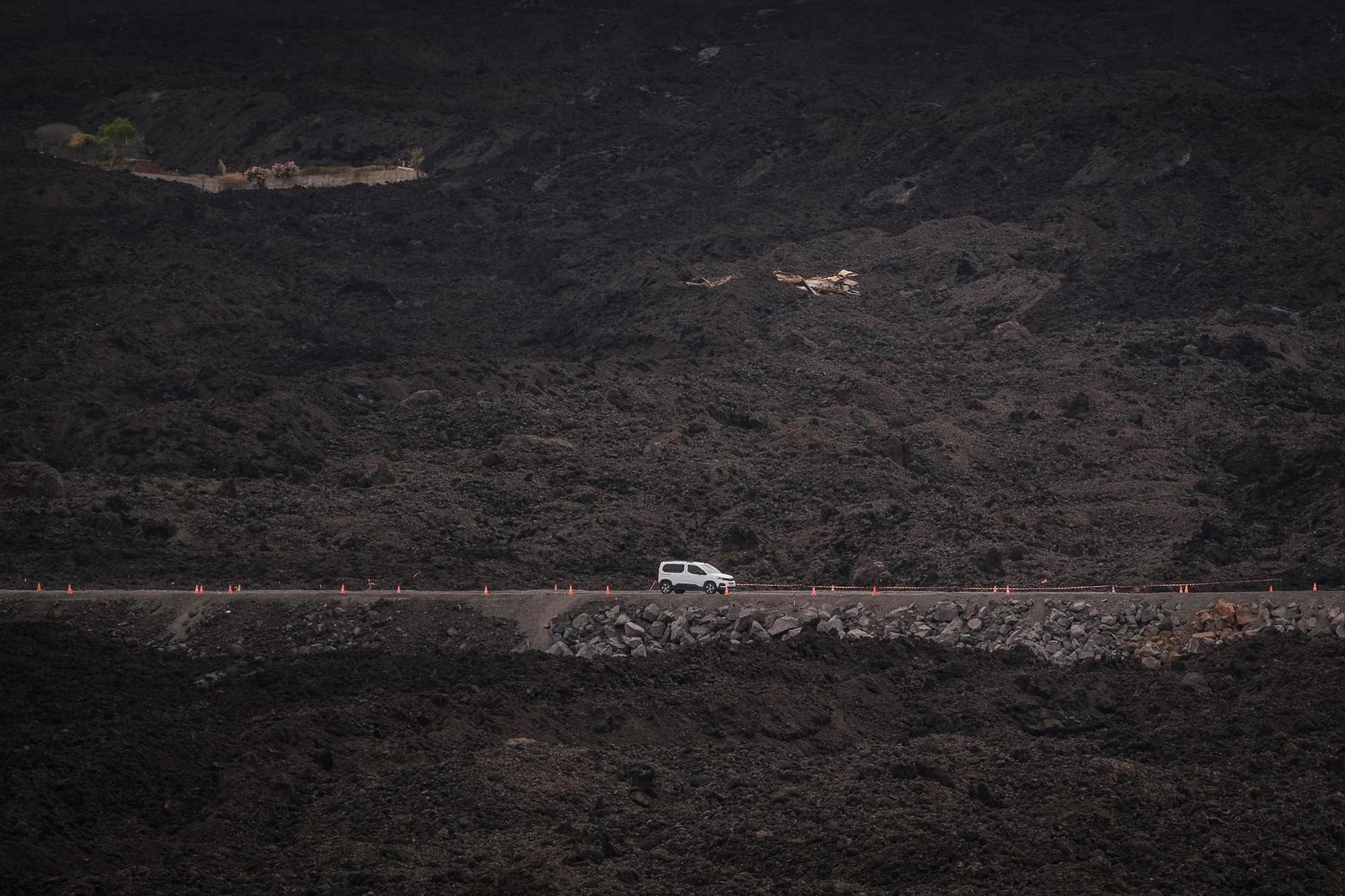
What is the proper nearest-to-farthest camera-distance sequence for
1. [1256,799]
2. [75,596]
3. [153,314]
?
[1256,799] < [75,596] < [153,314]

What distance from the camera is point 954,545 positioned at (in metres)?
53.1

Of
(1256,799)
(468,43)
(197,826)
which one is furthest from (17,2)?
(1256,799)

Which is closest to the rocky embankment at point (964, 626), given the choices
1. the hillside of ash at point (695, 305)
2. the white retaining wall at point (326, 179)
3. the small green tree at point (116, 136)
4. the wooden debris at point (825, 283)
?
the hillside of ash at point (695, 305)

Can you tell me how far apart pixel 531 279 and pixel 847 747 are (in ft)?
186

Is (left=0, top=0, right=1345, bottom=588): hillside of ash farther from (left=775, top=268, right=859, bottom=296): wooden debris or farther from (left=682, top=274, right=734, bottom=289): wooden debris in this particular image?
(left=682, top=274, right=734, bottom=289): wooden debris

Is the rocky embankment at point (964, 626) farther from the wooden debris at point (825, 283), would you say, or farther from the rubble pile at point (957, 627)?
the wooden debris at point (825, 283)

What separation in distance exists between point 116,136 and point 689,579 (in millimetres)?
80033

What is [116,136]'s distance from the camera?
113375 mm

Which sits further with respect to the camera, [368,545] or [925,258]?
[925,258]

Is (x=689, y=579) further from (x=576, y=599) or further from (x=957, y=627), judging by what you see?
(x=957, y=627)

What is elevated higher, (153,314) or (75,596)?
(75,596)

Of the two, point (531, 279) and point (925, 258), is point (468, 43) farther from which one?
point (925, 258)

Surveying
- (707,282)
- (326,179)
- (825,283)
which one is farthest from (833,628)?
(326,179)

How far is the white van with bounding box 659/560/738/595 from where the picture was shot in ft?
149
